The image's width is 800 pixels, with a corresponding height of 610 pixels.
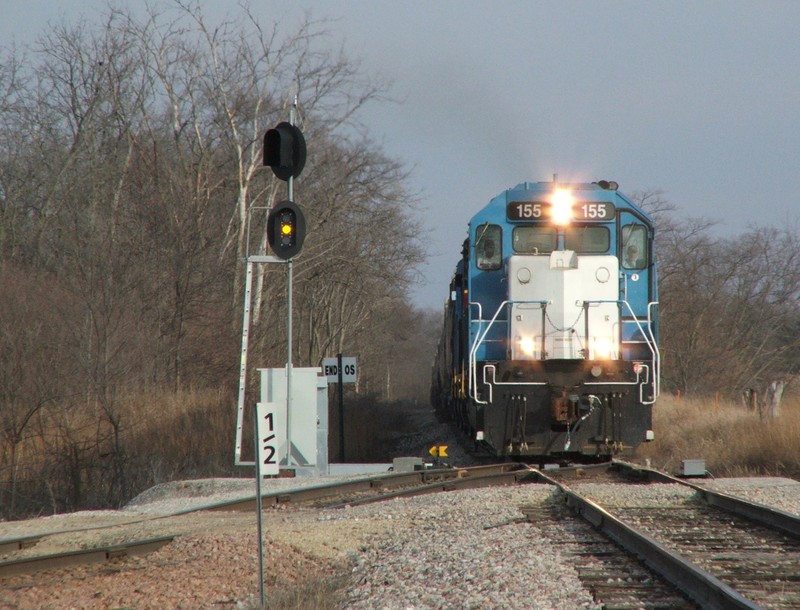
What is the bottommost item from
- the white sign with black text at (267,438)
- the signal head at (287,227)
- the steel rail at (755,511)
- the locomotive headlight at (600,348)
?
the steel rail at (755,511)

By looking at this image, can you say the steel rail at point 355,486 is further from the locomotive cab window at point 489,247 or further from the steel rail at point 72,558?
the locomotive cab window at point 489,247

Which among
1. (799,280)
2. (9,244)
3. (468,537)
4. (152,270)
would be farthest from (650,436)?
(799,280)

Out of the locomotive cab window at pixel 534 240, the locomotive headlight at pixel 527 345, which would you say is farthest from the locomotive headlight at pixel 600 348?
the locomotive cab window at pixel 534 240

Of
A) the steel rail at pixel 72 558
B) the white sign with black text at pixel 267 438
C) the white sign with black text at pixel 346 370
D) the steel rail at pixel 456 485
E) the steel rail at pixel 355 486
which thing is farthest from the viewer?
the white sign with black text at pixel 346 370

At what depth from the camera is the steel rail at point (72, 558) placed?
22.2 feet

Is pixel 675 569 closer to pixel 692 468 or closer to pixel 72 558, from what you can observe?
pixel 72 558

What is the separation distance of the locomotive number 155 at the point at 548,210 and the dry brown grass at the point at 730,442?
14.0ft

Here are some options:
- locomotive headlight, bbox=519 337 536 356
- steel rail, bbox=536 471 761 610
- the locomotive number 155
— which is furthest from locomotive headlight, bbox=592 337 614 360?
steel rail, bbox=536 471 761 610

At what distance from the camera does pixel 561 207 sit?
13648 millimetres

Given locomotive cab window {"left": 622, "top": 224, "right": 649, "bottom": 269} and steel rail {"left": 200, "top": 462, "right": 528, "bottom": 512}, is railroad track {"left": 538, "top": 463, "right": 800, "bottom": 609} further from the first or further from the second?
locomotive cab window {"left": 622, "top": 224, "right": 649, "bottom": 269}

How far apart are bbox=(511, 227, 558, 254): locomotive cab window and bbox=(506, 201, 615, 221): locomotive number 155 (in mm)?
189

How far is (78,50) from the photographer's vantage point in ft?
93.7

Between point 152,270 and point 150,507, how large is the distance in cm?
1522

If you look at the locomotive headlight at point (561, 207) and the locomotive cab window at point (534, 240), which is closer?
the locomotive headlight at point (561, 207)
